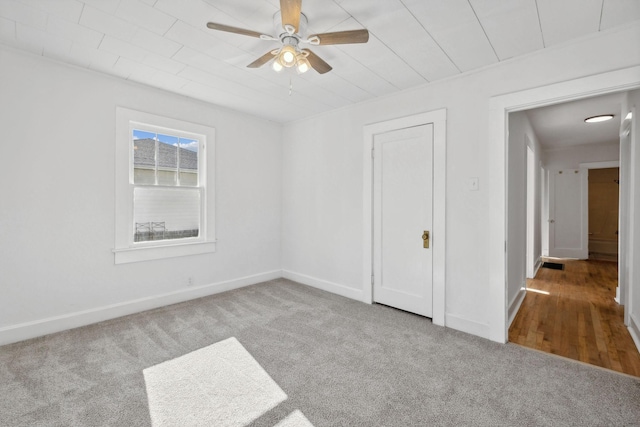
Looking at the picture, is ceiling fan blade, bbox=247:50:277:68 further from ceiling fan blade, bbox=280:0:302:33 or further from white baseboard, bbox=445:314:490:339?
white baseboard, bbox=445:314:490:339

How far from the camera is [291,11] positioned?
1662mm

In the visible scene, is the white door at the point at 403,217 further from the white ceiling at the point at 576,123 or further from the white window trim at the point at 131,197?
the white window trim at the point at 131,197

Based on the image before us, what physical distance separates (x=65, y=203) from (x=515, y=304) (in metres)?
5.06

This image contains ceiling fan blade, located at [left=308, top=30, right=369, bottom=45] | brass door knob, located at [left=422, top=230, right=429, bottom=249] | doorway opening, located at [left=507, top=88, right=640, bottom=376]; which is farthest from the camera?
brass door knob, located at [left=422, top=230, right=429, bottom=249]

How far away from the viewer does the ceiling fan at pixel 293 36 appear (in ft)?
5.67

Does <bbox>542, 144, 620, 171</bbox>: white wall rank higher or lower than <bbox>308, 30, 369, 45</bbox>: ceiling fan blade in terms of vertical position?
higher

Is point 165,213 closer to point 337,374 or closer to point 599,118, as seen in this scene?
point 337,374

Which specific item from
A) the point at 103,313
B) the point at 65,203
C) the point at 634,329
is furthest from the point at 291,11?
the point at 634,329

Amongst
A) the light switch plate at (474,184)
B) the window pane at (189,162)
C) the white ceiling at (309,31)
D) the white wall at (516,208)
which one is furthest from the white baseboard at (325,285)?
the white ceiling at (309,31)

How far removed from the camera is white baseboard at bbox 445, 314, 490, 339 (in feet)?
9.15

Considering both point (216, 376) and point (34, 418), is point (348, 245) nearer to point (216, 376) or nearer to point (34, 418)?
point (216, 376)

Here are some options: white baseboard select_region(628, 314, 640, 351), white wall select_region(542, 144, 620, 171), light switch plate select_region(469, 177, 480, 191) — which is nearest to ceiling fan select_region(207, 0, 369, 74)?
light switch plate select_region(469, 177, 480, 191)

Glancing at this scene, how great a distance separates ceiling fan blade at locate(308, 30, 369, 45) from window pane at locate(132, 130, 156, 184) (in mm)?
2543

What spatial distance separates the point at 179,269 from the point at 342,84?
3001 millimetres
